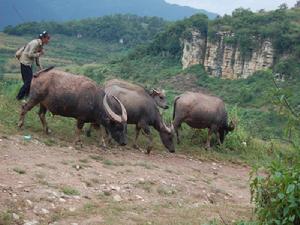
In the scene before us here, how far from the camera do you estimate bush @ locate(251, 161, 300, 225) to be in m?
4.09

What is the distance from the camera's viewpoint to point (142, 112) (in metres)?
11.2

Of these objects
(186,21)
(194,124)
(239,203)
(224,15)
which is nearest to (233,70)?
(224,15)

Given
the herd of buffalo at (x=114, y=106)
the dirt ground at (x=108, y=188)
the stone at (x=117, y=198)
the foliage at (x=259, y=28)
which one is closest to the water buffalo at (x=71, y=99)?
the herd of buffalo at (x=114, y=106)

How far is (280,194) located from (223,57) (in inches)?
2249

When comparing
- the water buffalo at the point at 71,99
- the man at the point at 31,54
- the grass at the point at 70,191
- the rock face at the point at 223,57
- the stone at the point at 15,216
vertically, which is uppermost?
the man at the point at 31,54

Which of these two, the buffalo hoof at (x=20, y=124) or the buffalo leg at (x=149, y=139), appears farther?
the buffalo leg at (x=149, y=139)

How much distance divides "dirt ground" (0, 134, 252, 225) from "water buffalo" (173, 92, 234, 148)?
64.4 inches

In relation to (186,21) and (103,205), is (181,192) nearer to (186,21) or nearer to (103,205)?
(103,205)

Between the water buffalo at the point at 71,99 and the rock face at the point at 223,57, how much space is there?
44.5 meters

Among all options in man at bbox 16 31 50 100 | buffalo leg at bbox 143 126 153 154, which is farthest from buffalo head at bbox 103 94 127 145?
man at bbox 16 31 50 100

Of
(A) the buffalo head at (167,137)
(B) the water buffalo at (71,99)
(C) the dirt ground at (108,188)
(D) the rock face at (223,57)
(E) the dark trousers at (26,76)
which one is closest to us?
(C) the dirt ground at (108,188)

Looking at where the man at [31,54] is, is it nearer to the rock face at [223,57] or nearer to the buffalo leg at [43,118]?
the buffalo leg at [43,118]

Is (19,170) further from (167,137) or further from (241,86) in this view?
(241,86)

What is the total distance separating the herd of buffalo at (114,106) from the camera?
A: 9984mm
